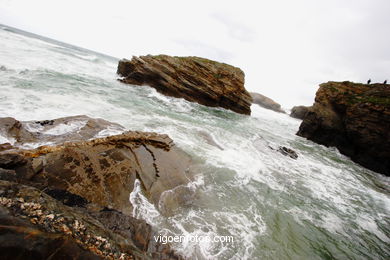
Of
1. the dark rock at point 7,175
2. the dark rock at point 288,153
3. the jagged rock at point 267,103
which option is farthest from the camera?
the jagged rock at point 267,103

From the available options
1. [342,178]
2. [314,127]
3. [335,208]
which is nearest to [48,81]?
[335,208]

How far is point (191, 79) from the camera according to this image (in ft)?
80.6

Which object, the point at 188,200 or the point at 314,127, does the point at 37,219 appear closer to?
the point at 188,200

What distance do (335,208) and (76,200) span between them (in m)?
8.71

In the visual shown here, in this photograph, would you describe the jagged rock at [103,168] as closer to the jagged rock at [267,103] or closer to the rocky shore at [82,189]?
the rocky shore at [82,189]

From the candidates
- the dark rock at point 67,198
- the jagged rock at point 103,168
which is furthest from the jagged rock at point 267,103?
the dark rock at point 67,198

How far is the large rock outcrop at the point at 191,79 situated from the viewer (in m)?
24.0

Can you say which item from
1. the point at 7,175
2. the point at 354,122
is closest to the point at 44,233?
the point at 7,175

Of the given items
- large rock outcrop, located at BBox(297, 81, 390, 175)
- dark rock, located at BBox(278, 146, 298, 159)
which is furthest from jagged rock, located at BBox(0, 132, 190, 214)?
large rock outcrop, located at BBox(297, 81, 390, 175)

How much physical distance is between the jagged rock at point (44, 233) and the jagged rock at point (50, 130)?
3244 millimetres

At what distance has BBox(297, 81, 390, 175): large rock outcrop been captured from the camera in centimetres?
1534

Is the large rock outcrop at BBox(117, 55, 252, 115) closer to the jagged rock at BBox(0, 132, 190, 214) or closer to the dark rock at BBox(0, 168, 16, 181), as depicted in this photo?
the jagged rock at BBox(0, 132, 190, 214)

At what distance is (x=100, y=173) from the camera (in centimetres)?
420

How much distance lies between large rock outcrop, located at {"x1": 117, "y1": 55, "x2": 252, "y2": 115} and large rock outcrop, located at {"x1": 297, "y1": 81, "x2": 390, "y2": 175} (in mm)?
9800
